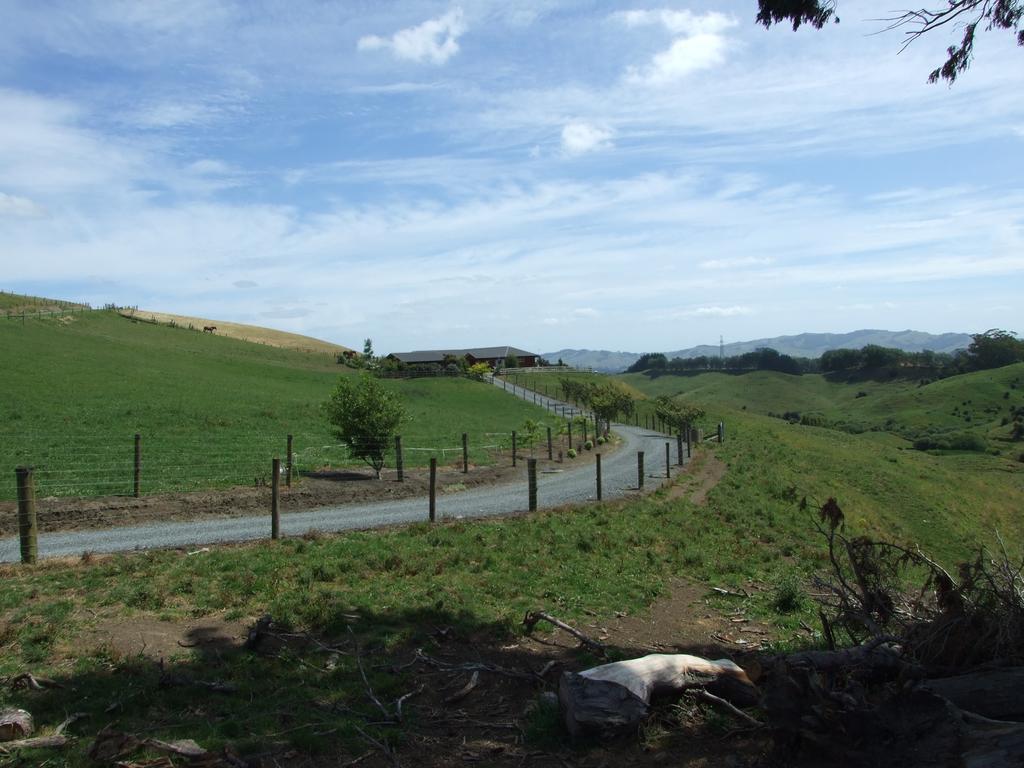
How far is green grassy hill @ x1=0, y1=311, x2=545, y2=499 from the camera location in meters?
20.4

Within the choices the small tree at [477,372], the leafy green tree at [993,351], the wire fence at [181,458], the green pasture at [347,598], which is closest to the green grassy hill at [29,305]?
the small tree at [477,372]

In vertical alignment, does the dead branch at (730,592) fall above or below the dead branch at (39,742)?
below

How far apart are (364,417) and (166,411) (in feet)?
46.8

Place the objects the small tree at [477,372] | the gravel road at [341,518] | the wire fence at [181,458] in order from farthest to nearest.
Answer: the small tree at [477,372] < the wire fence at [181,458] < the gravel road at [341,518]

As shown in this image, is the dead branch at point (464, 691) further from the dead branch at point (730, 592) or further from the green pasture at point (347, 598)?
the dead branch at point (730, 592)

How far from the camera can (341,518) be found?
15.3 meters

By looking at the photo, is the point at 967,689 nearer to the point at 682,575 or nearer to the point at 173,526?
the point at 682,575

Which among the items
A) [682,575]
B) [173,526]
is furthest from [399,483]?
[682,575]

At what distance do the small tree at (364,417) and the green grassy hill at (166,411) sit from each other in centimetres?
178

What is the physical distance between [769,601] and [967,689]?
6.15 metres

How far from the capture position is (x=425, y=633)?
789 centimetres

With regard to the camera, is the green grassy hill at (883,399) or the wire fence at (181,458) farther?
the green grassy hill at (883,399)

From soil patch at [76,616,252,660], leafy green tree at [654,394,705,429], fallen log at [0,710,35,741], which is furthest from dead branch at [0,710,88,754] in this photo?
leafy green tree at [654,394,705,429]

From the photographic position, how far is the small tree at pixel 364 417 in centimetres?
2325
